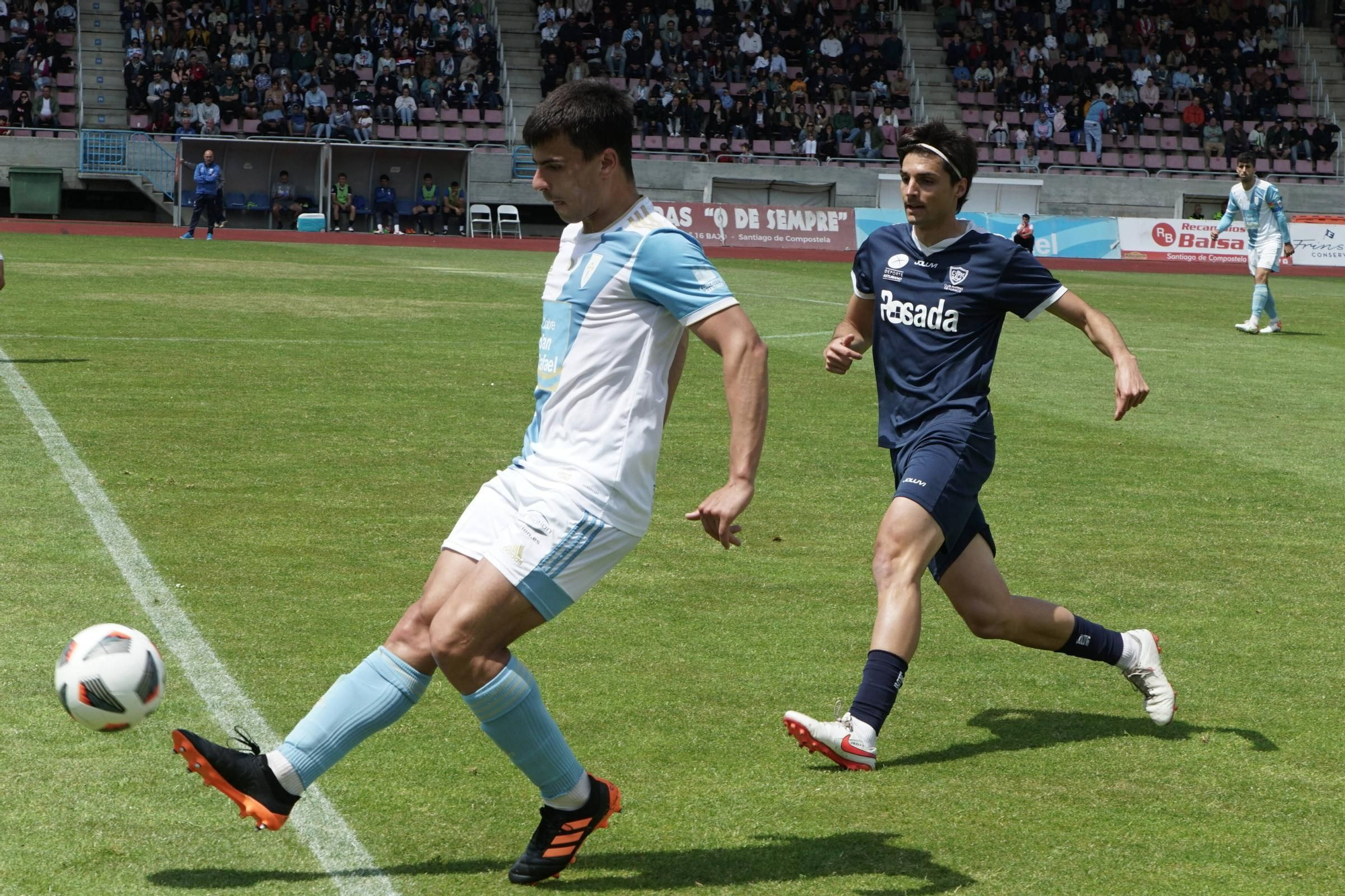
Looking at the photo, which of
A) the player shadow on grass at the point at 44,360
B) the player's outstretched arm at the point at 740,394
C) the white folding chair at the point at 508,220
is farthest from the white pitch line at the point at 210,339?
the white folding chair at the point at 508,220

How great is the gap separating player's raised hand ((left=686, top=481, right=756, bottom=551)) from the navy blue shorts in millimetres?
1347

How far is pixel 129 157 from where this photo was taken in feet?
121

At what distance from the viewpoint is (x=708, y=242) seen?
1457 inches

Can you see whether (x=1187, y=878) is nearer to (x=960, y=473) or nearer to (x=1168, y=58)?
(x=960, y=473)

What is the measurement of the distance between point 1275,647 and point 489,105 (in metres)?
36.7

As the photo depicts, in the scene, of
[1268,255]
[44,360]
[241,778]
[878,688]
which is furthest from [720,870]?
[1268,255]

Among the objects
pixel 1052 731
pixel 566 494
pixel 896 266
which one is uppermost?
pixel 896 266

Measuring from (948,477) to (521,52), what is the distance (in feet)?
132

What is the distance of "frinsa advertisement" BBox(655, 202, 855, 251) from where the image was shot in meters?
36.8

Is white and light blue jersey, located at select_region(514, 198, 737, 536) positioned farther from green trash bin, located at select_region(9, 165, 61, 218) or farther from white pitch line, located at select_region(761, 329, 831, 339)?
green trash bin, located at select_region(9, 165, 61, 218)

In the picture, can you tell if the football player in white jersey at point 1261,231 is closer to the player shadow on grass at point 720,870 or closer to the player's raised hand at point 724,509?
the player shadow on grass at point 720,870

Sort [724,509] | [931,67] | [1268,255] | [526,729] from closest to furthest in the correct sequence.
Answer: [724,509]
[526,729]
[1268,255]
[931,67]

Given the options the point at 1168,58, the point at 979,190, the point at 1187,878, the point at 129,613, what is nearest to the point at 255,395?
the point at 129,613

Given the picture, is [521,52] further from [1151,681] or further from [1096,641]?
[1151,681]
